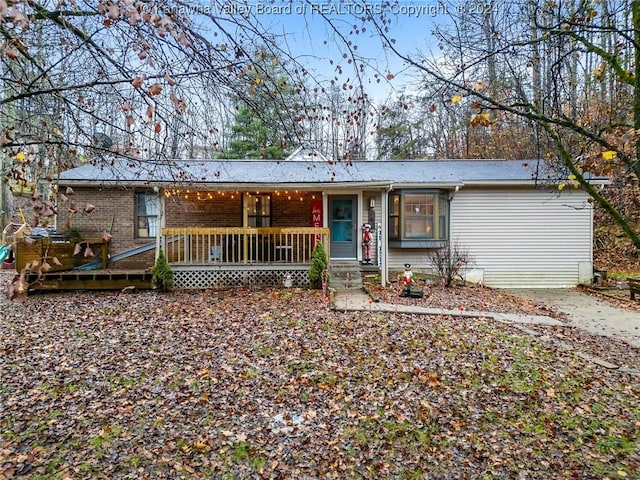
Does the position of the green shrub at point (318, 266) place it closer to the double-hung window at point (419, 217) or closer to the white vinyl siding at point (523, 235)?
the double-hung window at point (419, 217)

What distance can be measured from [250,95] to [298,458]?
346 centimetres

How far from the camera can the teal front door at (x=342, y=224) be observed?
11.5 m

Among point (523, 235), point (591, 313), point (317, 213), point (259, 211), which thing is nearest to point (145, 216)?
point (259, 211)

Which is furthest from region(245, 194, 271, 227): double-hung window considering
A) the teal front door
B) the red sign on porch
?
the teal front door

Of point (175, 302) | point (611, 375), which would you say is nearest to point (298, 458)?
point (611, 375)

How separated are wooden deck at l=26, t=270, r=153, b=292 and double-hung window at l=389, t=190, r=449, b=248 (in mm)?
7450

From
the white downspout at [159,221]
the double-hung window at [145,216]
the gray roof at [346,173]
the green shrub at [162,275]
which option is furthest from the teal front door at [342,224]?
the double-hung window at [145,216]

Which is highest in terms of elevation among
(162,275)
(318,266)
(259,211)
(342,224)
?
(259,211)

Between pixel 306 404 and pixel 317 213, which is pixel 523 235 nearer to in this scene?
pixel 317 213

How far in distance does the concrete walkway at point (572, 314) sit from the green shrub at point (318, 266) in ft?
2.08

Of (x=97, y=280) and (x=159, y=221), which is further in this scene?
(x=97, y=280)

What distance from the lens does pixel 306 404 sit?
3.90m

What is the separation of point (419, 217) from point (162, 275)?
25.3 feet

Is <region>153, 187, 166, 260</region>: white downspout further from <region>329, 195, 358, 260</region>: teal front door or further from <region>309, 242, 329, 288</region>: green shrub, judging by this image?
<region>329, 195, 358, 260</region>: teal front door
